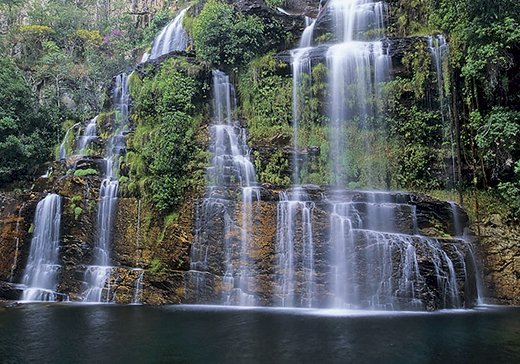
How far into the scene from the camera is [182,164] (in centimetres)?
1750

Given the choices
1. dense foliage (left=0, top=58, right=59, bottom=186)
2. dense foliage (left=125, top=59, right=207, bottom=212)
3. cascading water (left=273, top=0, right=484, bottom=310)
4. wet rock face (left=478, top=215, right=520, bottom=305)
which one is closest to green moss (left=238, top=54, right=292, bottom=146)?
dense foliage (left=125, top=59, right=207, bottom=212)

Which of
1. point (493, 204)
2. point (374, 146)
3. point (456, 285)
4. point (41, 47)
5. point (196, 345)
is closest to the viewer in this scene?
point (196, 345)

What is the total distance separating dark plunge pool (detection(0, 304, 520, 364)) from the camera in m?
8.34

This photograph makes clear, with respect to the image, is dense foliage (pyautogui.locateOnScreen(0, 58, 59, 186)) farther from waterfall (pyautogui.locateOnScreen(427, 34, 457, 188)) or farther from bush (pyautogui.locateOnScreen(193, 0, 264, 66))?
waterfall (pyautogui.locateOnScreen(427, 34, 457, 188))

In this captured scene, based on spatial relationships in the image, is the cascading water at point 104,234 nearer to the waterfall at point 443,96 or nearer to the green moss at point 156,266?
the green moss at point 156,266

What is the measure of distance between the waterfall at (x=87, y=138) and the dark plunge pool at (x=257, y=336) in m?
9.52

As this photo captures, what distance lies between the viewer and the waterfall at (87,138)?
69.9 ft

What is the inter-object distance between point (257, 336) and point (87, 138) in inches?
601

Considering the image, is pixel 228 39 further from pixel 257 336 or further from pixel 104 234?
pixel 257 336

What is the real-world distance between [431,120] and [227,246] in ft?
31.3

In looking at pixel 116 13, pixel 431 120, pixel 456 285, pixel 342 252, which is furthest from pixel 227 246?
pixel 116 13

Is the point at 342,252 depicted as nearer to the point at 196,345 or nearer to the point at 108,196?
the point at 196,345

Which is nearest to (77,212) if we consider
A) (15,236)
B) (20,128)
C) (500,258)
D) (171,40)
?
(15,236)

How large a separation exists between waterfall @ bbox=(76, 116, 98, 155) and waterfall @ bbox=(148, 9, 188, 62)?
6297 mm
